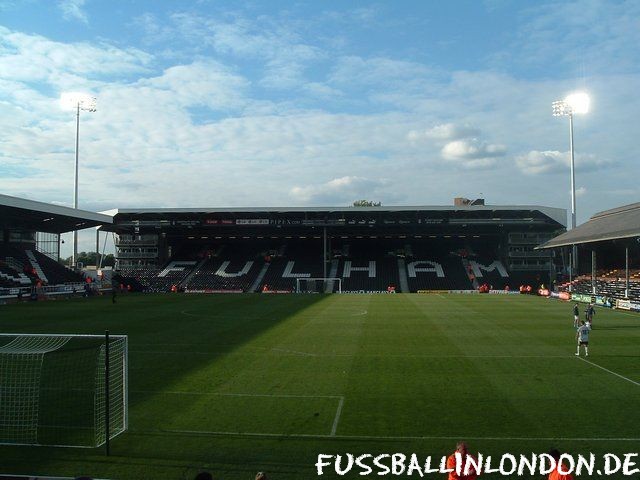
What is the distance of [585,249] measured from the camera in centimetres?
6031

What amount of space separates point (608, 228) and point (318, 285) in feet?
106

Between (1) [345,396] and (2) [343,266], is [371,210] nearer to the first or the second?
(2) [343,266]

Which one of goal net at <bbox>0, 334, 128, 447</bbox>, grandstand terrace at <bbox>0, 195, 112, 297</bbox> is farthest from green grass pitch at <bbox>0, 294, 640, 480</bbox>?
grandstand terrace at <bbox>0, 195, 112, 297</bbox>

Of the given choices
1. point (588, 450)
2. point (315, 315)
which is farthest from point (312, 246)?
point (588, 450)

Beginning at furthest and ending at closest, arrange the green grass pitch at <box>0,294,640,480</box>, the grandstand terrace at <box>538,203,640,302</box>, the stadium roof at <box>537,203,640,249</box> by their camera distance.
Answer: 1. the grandstand terrace at <box>538,203,640,302</box>
2. the stadium roof at <box>537,203,640,249</box>
3. the green grass pitch at <box>0,294,640,480</box>

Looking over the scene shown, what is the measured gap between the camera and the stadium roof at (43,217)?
4156cm

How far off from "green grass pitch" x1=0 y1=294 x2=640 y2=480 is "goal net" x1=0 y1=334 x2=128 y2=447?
0.53 meters

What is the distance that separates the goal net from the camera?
11.1 metres

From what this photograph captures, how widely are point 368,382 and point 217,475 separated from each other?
22.5 feet

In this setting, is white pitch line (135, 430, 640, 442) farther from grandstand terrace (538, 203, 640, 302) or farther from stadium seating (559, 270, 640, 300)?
stadium seating (559, 270, 640, 300)

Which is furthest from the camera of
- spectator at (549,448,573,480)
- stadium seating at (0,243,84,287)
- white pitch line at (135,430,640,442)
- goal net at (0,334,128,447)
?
stadium seating at (0,243,84,287)

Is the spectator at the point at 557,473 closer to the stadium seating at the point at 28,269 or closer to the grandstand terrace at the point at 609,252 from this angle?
the grandstand terrace at the point at 609,252

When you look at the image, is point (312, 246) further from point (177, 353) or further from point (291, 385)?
point (291, 385)

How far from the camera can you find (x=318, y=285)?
6425 centimetres
